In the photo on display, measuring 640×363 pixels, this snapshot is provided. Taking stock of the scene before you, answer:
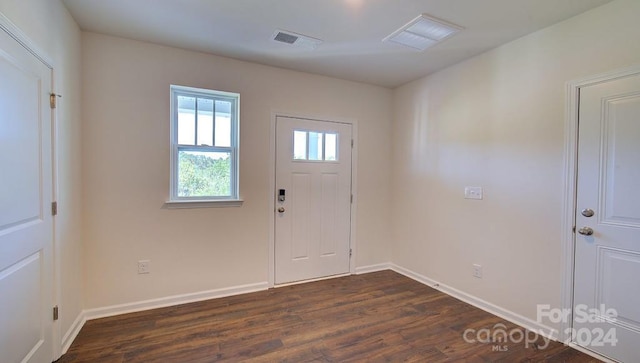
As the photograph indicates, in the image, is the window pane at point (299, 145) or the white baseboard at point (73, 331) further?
the window pane at point (299, 145)

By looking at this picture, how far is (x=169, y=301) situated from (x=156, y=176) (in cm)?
126

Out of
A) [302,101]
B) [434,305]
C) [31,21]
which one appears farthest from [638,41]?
[31,21]

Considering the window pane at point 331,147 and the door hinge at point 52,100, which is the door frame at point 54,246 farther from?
the window pane at point 331,147

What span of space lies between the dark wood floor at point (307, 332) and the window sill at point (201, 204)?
3.26ft

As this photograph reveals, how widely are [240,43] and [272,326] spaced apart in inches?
104

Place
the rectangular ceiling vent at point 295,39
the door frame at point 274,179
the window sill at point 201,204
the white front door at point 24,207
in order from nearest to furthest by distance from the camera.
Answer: the white front door at point 24,207
the rectangular ceiling vent at point 295,39
the window sill at point 201,204
the door frame at point 274,179

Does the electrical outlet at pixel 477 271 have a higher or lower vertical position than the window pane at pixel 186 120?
lower

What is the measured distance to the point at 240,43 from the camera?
2.78 metres

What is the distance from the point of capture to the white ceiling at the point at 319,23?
214cm

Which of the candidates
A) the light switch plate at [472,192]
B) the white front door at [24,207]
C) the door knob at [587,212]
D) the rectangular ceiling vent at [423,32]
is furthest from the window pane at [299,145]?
the door knob at [587,212]

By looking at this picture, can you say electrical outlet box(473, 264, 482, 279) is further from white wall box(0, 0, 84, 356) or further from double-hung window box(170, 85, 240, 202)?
white wall box(0, 0, 84, 356)

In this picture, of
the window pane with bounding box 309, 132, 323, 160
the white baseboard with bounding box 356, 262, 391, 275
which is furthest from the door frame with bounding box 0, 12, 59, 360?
the white baseboard with bounding box 356, 262, 391, 275

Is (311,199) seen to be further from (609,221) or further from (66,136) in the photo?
(609,221)

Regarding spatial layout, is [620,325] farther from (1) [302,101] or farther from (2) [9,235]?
(2) [9,235]
